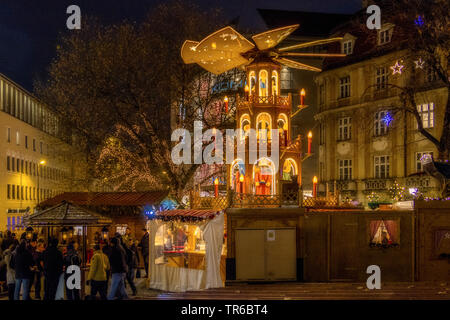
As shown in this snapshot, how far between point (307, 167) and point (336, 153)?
5398 millimetres

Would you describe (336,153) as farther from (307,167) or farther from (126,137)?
(126,137)

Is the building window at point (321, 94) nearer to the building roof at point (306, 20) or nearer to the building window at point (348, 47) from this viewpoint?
the building window at point (348, 47)

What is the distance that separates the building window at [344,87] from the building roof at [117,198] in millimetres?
19076

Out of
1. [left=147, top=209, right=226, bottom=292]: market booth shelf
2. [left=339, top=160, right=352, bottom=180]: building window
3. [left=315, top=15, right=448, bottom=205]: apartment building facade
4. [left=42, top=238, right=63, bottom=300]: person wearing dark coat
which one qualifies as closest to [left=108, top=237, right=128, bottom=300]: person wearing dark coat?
[left=42, top=238, right=63, bottom=300]: person wearing dark coat

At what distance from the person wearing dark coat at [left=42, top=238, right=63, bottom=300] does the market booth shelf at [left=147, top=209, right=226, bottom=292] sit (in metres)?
4.97

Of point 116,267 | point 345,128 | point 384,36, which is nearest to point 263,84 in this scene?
point 116,267

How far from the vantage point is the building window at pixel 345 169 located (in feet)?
150

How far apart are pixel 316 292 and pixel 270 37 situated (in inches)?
359

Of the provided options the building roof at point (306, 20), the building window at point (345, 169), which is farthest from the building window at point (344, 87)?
the building roof at point (306, 20)

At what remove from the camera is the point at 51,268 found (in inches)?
662

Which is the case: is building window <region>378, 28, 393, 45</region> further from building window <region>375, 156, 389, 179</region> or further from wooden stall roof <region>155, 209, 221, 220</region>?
wooden stall roof <region>155, 209, 221, 220</region>

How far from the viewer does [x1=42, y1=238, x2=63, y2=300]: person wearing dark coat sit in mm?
16781
